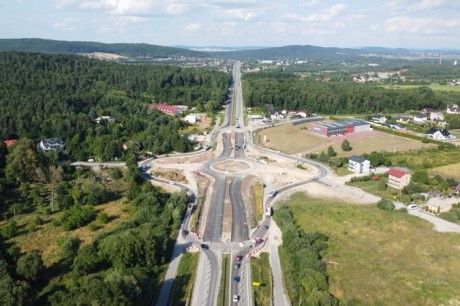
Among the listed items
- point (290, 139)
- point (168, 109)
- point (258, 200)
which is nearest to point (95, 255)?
point (258, 200)

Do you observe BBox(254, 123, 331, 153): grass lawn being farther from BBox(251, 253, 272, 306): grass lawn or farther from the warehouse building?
BBox(251, 253, 272, 306): grass lawn

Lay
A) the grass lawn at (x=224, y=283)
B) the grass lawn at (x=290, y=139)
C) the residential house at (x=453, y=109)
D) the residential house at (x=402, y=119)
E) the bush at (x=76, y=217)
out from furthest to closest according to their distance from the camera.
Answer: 1. the residential house at (x=453, y=109)
2. the residential house at (x=402, y=119)
3. the grass lawn at (x=290, y=139)
4. the bush at (x=76, y=217)
5. the grass lawn at (x=224, y=283)

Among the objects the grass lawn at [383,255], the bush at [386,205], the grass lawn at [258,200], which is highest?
the bush at [386,205]

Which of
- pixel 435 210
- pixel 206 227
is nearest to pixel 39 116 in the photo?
pixel 206 227

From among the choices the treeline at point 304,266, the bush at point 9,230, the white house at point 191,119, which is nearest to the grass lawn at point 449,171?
the treeline at point 304,266

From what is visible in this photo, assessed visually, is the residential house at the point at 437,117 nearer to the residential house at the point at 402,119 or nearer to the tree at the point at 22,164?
the residential house at the point at 402,119

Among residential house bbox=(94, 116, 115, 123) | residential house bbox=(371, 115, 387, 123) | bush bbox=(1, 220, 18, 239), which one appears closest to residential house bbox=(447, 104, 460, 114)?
residential house bbox=(371, 115, 387, 123)

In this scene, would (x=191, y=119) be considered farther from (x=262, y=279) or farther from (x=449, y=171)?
(x=262, y=279)

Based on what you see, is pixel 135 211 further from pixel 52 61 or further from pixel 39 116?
pixel 52 61
